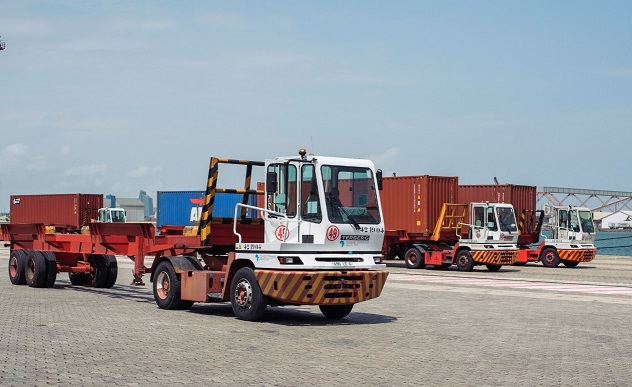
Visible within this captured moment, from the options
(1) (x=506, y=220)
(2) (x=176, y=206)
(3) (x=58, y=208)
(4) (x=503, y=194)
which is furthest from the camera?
(3) (x=58, y=208)

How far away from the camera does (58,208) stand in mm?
50000

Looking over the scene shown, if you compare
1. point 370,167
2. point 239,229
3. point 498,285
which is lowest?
point 498,285

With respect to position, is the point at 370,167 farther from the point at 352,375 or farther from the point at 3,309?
the point at 3,309

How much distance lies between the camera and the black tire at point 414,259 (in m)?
34.5

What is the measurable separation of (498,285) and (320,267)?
40.4 feet

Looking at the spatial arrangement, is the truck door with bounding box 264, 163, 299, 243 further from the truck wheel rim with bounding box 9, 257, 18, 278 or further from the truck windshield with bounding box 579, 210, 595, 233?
the truck windshield with bounding box 579, 210, 595, 233

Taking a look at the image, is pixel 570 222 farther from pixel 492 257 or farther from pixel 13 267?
pixel 13 267

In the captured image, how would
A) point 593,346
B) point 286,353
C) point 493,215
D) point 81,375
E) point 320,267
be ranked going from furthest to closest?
point 493,215 < point 320,267 < point 593,346 < point 286,353 < point 81,375

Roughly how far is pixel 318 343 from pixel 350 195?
3.23 m

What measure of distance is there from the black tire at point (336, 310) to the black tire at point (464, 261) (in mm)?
17602

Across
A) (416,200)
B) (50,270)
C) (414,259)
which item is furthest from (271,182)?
(414,259)

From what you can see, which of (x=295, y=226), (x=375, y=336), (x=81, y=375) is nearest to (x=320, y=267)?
(x=295, y=226)

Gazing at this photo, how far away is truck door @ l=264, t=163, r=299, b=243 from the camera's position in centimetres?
1449

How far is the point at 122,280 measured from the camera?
25578 millimetres
